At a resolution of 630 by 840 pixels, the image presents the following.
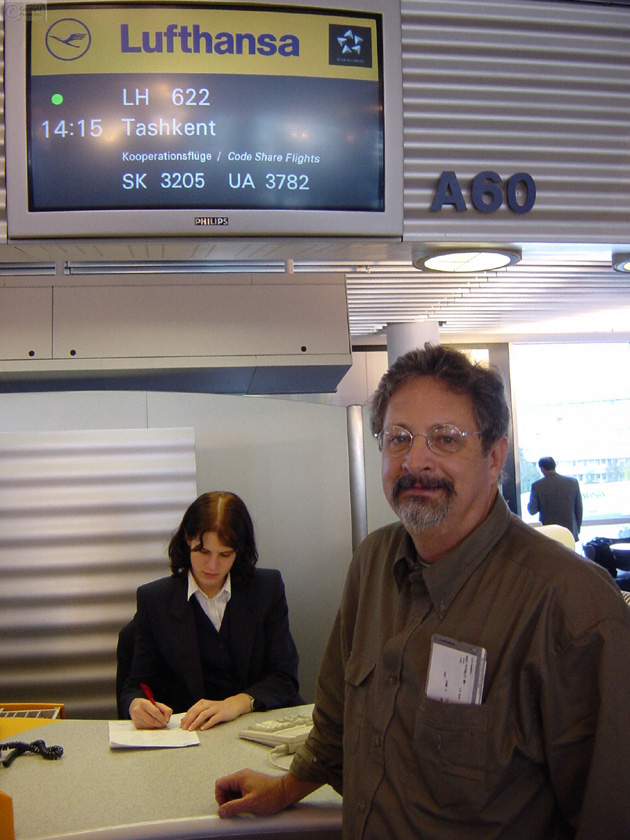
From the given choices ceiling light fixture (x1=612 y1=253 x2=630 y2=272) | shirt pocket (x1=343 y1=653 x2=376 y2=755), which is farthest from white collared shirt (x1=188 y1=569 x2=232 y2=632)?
ceiling light fixture (x1=612 y1=253 x2=630 y2=272)

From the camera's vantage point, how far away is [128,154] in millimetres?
2039

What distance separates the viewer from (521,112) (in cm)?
233

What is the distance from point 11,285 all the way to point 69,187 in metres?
0.85

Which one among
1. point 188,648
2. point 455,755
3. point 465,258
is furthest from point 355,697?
point 465,258

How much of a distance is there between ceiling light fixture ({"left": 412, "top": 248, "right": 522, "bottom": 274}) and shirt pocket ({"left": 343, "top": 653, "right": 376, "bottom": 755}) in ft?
4.43

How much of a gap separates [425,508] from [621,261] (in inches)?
66.7

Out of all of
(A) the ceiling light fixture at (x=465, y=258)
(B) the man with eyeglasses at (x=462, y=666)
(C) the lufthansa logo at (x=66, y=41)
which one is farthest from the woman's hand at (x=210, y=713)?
(C) the lufthansa logo at (x=66, y=41)

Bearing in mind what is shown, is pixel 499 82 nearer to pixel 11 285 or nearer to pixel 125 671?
pixel 11 285

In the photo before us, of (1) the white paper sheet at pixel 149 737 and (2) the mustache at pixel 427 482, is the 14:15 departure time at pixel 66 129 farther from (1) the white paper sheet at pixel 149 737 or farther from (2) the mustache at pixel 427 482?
(1) the white paper sheet at pixel 149 737

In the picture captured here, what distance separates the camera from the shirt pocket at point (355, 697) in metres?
1.47

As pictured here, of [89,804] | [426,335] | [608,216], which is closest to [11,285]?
[89,804]

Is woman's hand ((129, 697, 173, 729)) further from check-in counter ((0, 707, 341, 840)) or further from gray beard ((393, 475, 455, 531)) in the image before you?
gray beard ((393, 475, 455, 531))

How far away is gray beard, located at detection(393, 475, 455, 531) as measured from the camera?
1.42 m

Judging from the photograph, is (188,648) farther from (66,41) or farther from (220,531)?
(66,41)
